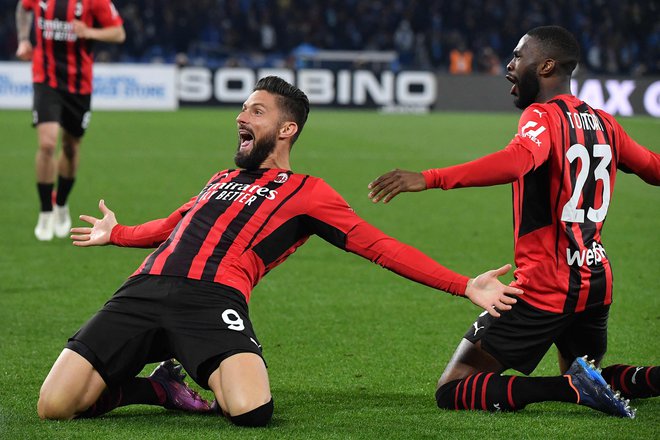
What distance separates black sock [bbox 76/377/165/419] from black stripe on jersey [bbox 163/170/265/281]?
453 millimetres

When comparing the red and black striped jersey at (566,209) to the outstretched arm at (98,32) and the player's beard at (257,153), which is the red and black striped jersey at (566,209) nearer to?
the player's beard at (257,153)

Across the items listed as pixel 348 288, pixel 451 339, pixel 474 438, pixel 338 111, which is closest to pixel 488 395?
pixel 474 438

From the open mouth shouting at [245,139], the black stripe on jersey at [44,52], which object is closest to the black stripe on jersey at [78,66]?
the black stripe on jersey at [44,52]

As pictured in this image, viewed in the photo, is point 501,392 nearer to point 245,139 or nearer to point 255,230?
point 255,230

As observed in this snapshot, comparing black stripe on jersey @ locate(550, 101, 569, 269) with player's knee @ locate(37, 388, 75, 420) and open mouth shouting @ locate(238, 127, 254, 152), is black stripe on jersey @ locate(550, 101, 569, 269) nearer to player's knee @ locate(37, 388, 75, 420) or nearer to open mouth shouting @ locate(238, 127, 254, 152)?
open mouth shouting @ locate(238, 127, 254, 152)

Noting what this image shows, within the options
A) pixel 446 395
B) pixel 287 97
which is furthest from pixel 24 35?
pixel 446 395

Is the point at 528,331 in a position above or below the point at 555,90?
below

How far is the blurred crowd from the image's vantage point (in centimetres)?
2959

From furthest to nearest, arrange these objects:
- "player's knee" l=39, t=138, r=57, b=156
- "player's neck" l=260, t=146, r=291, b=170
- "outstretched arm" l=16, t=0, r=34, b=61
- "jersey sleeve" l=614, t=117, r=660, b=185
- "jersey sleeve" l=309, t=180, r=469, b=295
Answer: "outstretched arm" l=16, t=0, r=34, b=61
"player's knee" l=39, t=138, r=57, b=156
"player's neck" l=260, t=146, r=291, b=170
"jersey sleeve" l=614, t=117, r=660, b=185
"jersey sleeve" l=309, t=180, r=469, b=295

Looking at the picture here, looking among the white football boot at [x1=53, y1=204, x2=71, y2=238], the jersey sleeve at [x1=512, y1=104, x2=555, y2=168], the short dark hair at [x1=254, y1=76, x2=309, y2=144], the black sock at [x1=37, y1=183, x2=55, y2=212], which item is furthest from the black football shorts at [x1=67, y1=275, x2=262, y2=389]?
the white football boot at [x1=53, y1=204, x2=71, y2=238]

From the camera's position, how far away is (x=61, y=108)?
30.5 ft

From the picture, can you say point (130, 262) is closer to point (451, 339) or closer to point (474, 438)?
point (451, 339)

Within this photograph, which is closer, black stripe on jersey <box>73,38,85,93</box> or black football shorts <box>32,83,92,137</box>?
black football shorts <box>32,83,92,137</box>

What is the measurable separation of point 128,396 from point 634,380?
2014 mm
